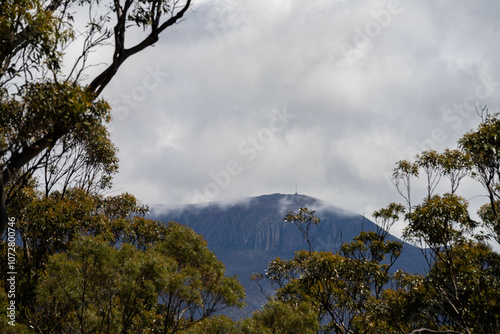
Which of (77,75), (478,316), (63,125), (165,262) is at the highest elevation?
(77,75)

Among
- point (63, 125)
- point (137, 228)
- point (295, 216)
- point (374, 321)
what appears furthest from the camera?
point (137, 228)

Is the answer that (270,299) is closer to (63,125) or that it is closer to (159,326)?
(159,326)

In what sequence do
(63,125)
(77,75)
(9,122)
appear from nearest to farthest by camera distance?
(63,125) < (77,75) < (9,122)

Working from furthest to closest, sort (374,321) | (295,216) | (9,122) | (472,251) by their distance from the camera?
1. (295,216)
2. (374,321)
3. (472,251)
4. (9,122)

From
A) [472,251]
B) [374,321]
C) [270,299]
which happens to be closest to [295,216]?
[270,299]

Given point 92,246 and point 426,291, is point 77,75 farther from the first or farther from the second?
point 426,291

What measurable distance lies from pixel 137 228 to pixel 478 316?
2445 centimetres

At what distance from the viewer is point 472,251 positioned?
1845cm

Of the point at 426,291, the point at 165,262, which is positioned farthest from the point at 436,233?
the point at 165,262

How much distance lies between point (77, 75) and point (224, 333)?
52.7 ft

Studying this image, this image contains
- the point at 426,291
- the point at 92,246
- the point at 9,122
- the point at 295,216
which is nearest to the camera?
the point at 9,122

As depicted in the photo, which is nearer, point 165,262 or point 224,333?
point 165,262

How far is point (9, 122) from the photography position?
10422 millimetres

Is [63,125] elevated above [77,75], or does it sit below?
below
